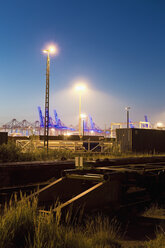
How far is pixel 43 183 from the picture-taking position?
10578mm


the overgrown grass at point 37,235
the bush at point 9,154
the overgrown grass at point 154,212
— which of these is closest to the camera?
the overgrown grass at point 37,235

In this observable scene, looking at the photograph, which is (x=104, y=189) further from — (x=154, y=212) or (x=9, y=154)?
(x=9, y=154)

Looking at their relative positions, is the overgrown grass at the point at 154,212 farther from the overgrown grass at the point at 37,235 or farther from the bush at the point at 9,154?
the bush at the point at 9,154

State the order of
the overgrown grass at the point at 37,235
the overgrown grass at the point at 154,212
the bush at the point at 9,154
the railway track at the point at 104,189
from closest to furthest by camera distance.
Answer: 1. the overgrown grass at the point at 37,235
2. the railway track at the point at 104,189
3. the overgrown grass at the point at 154,212
4. the bush at the point at 9,154

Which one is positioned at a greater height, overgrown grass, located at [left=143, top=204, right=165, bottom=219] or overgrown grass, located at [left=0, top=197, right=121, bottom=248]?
overgrown grass, located at [left=0, top=197, right=121, bottom=248]

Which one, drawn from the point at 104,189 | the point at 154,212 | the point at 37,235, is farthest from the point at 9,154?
the point at 37,235

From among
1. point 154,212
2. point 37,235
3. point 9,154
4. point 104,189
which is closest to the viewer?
point 37,235

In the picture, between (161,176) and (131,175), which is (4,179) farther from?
(161,176)

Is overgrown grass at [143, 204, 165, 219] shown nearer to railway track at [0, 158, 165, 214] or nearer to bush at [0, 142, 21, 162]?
railway track at [0, 158, 165, 214]

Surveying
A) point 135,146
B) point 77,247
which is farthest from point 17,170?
point 135,146

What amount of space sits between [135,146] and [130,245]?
2144 cm

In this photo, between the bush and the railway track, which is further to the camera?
the bush

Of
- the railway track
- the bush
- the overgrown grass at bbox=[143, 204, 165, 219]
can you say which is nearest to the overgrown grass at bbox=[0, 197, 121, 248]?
the railway track

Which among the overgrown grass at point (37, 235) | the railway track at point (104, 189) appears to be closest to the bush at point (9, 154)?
the railway track at point (104, 189)
